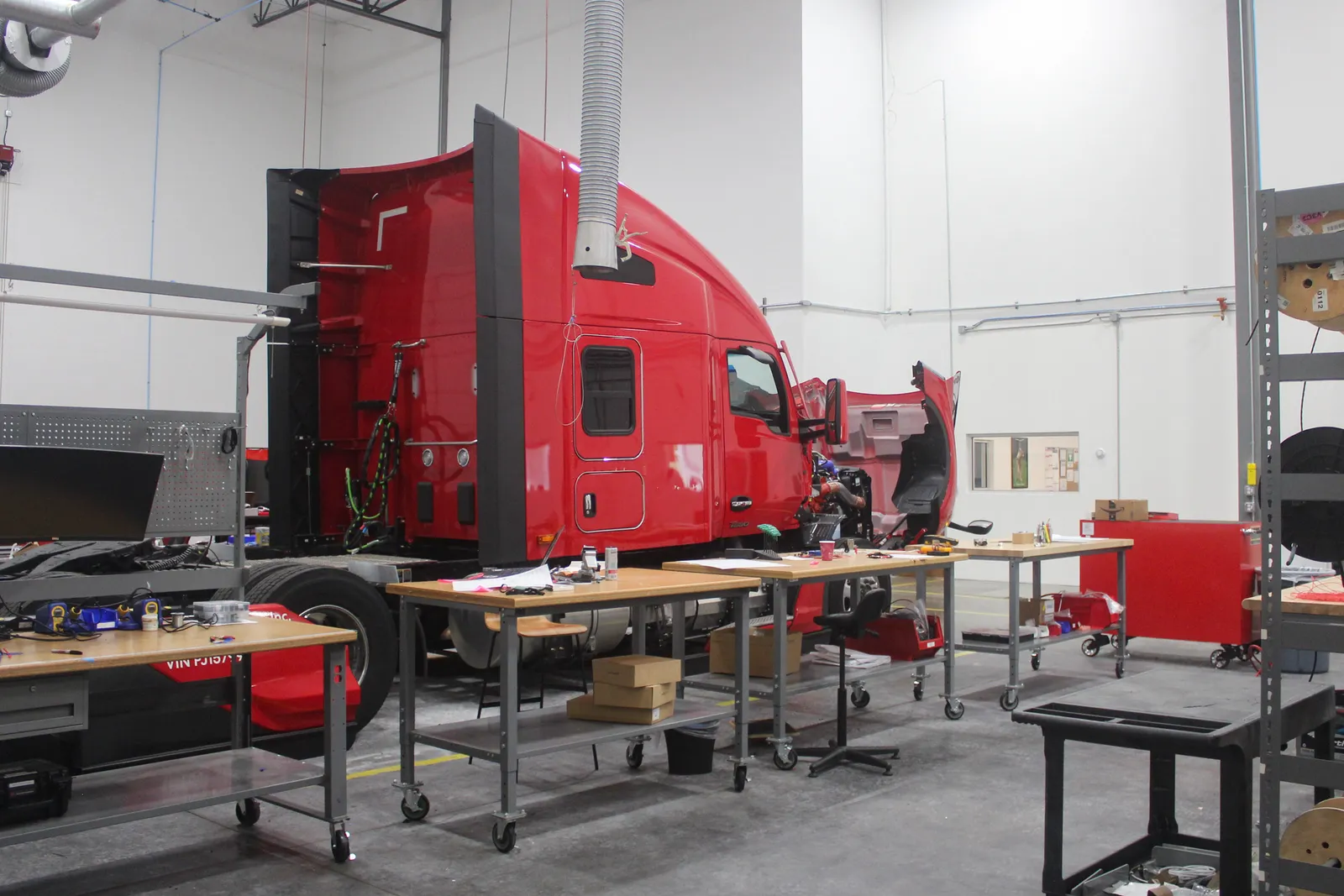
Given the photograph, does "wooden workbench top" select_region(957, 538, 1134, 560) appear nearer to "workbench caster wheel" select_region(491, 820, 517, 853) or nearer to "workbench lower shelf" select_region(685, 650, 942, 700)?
"workbench lower shelf" select_region(685, 650, 942, 700)

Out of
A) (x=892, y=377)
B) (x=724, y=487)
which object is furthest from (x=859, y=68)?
(x=724, y=487)

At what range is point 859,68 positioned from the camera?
46.4 ft

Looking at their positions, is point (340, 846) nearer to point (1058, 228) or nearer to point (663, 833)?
point (663, 833)

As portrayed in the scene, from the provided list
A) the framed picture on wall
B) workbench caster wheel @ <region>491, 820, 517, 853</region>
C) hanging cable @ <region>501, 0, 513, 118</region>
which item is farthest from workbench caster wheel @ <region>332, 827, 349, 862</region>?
hanging cable @ <region>501, 0, 513, 118</region>

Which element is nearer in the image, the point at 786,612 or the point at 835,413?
the point at 786,612

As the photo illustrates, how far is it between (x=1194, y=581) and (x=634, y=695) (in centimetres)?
510

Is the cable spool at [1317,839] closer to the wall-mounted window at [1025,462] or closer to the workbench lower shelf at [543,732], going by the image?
the workbench lower shelf at [543,732]

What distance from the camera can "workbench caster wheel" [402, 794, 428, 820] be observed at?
4.48 meters

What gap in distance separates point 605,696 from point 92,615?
2.07 metres

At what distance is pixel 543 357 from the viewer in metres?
6.33

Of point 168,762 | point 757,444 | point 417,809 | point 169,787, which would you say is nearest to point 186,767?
point 168,762

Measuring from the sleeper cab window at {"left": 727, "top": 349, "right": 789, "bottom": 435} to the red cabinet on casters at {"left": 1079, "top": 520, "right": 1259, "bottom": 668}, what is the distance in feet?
9.71

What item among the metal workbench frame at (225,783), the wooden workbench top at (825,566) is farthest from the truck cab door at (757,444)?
the metal workbench frame at (225,783)

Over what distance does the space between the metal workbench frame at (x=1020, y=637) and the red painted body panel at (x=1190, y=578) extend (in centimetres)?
22
